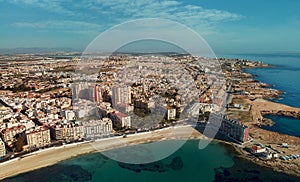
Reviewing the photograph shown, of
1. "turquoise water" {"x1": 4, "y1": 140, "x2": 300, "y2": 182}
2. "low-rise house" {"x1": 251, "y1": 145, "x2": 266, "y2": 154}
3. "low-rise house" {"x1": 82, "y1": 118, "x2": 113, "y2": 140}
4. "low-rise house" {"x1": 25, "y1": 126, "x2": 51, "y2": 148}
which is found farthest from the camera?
"low-rise house" {"x1": 82, "y1": 118, "x2": 113, "y2": 140}

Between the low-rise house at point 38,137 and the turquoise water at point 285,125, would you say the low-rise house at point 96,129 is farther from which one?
the turquoise water at point 285,125

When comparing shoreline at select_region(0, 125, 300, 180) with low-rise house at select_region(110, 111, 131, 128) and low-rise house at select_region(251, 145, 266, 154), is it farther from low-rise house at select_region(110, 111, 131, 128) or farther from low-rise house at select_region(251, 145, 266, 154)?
low-rise house at select_region(110, 111, 131, 128)

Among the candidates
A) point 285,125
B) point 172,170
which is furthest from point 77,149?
point 285,125

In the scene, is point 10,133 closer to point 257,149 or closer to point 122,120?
point 122,120

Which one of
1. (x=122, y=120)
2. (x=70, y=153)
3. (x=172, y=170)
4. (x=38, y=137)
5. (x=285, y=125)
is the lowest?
(x=172, y=170)

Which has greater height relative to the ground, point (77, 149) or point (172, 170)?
point (77, 149)

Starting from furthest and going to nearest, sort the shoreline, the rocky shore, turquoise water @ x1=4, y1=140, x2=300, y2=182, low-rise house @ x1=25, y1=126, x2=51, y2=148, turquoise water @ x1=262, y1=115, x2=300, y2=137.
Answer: turquoise water @ x1=262, y1=115, x2=300, y2=137 → low-rise house @ x1=25, y1=126, x2=51, y2=148 → the rocky shore → the shoreline → turquoise water @ x1=4, y1=140, x2=300, y2=182

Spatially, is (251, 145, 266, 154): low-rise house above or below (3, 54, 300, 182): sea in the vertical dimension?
above

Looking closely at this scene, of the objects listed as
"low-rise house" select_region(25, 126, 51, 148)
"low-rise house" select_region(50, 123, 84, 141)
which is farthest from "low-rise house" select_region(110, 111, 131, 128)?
"low-rise house" select_region(25, 126, 51, 148)

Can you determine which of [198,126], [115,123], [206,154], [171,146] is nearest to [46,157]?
[115,123]

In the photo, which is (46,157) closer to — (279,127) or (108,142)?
(108,142)
